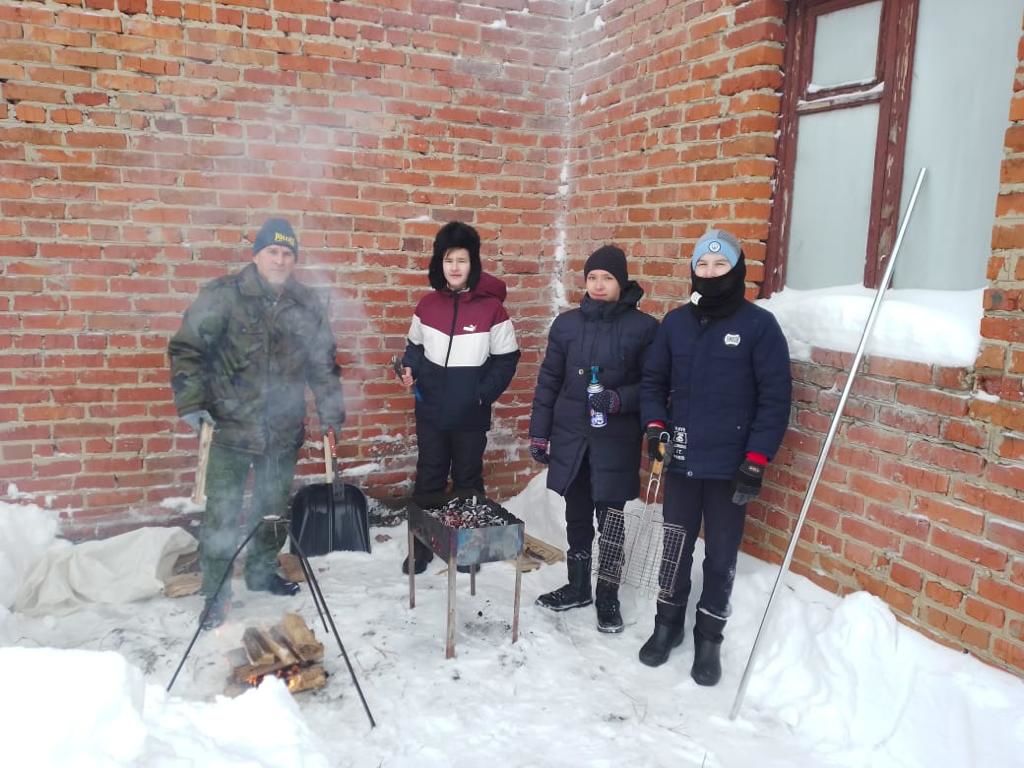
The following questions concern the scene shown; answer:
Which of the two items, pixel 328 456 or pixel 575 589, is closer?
pixel 328 456

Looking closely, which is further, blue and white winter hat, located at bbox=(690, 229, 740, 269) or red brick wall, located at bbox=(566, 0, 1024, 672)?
blue and white winter hat, located at bbox=(690, 229, 740, 269)

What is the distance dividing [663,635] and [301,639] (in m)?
1.87

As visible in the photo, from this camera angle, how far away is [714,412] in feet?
11.7

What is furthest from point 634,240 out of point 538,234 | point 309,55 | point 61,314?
point 61,314

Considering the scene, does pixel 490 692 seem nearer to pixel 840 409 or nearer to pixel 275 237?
pixel 840 409

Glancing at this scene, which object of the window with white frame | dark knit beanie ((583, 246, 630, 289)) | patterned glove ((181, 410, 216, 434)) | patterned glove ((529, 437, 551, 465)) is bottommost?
patterned glove ((529, 437, 551, 465))

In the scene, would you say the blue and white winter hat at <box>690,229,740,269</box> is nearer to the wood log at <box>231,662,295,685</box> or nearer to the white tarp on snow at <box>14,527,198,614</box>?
the wood log at <box>231,662,295,685</box>

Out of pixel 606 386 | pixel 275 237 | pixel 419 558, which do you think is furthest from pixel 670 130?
pixel 419 558

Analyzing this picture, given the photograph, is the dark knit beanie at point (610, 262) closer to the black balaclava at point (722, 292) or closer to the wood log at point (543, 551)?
the black balaclava at point (722, 292)

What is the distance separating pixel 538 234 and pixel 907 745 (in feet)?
13.4

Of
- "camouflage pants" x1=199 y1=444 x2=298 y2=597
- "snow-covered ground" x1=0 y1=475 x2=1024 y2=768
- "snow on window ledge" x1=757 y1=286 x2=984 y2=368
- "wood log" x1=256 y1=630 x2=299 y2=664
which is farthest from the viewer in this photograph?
"camouflage pants" x1=199 y1=444 x2=298 y2=597

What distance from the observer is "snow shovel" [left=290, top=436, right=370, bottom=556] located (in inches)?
196

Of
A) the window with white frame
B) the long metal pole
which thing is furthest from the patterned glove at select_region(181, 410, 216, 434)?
the window with white frame

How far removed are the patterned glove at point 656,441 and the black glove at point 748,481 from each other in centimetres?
40
